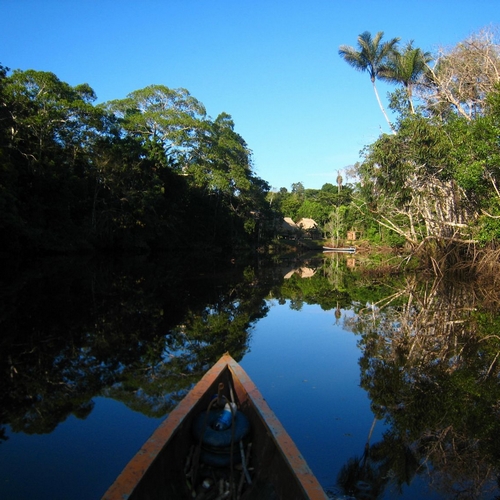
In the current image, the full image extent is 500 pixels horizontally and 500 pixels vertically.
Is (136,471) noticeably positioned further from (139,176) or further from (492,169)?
(139,176)

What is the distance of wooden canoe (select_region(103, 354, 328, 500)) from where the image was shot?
2547mm

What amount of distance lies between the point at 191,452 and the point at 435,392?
360cm

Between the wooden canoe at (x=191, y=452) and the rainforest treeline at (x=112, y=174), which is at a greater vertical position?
the rainforest treeline at (x=112, y=174)

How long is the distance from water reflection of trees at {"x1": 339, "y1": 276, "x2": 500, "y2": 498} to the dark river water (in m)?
0.02

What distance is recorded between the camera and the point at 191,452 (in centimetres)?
346

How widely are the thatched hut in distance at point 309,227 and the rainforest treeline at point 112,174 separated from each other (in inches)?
771

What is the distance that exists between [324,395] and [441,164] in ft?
41.5

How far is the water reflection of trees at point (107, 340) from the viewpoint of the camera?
17.2 ft

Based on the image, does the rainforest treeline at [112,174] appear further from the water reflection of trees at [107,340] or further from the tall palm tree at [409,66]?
the tall palm tree at [409,66]

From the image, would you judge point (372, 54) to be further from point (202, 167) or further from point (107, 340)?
point (107, 340)

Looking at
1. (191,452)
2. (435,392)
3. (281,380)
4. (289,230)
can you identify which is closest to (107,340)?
(281,380)

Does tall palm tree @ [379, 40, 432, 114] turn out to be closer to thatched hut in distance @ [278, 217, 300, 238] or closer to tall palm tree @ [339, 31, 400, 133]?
tall palm tree @ [339, 31, 400, 133]

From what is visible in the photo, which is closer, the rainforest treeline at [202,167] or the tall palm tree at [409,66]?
the rainforest treeline at [202,167]

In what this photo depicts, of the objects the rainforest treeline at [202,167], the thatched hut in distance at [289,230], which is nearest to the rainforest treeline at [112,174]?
the rainforest treeline at [202,167]
